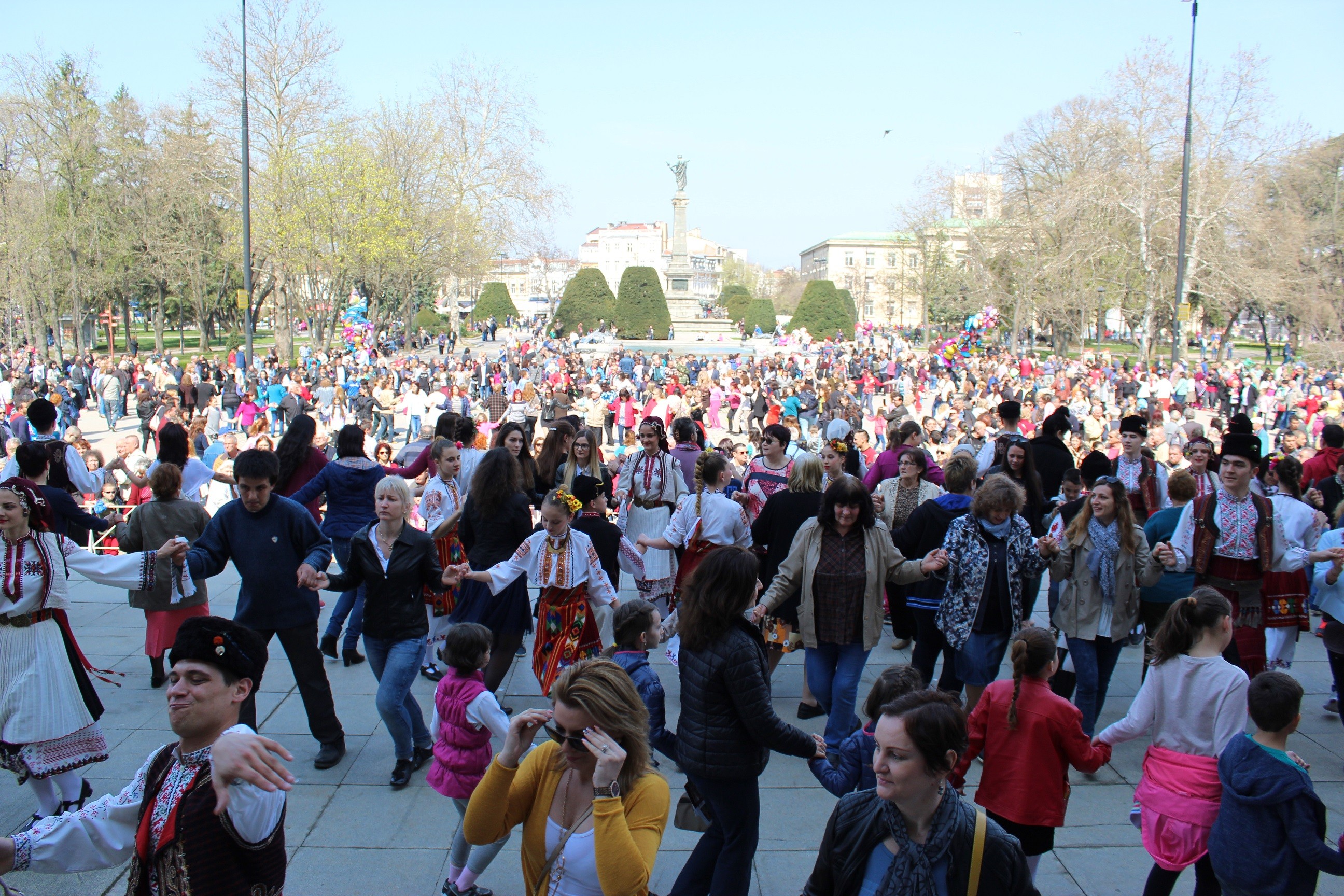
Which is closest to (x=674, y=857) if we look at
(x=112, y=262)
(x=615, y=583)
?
(x=615, y=583)

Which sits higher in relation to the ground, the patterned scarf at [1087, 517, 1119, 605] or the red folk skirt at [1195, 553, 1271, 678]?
the patterned scarf at [1087, 517, 1119, 605]

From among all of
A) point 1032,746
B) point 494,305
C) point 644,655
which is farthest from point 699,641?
point 494,305

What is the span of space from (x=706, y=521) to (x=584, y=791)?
328 cm

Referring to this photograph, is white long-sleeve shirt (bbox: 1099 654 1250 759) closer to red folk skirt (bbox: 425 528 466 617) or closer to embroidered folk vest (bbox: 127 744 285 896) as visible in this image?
embroidered folk vest (bbox: 127 744 285 896)

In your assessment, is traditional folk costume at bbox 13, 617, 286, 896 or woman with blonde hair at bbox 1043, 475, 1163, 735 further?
woman with blonde hair at bbox 1043, 475, 1163, 735

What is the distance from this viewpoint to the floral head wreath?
502 cm

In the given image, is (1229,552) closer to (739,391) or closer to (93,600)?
(93,600)

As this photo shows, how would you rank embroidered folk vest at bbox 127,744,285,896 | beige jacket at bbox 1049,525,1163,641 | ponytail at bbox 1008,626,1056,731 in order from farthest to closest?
1. beige jacket at bbox 1049,525,1163,641
2. ponytail at bbox 1008,626,1056,731
3. embroidered folk vest at bbox 127,744,285,896

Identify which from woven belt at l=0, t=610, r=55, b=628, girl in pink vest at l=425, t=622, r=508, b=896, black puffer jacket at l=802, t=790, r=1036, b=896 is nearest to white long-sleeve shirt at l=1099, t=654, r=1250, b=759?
black puffer jacket at l=802, t=790, r=1036, b=896

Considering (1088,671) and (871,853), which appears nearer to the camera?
(871,853)

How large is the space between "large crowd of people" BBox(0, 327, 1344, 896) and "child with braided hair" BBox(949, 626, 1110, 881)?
0.05 ft

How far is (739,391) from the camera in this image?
966 inches

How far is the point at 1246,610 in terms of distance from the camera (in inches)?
203

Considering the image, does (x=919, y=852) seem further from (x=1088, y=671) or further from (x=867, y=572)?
(x=1088, y=671)
